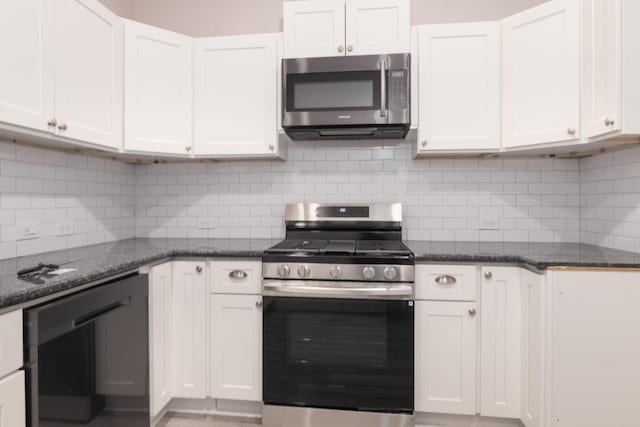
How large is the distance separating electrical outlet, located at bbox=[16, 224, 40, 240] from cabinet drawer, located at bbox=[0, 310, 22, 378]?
3.03ft

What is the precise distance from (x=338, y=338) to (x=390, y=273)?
0.43 meters

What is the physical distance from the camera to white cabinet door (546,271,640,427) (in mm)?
1631

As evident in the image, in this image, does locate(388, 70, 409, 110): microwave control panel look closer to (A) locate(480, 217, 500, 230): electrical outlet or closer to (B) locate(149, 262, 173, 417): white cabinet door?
(A) locate(480, 217, 500, 230): electrical outlet

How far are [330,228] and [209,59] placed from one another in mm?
1323

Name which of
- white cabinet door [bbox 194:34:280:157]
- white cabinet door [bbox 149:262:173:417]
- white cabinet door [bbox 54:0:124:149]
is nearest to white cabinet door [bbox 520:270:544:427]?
white cabinet door [bbox 194:34:280:157]

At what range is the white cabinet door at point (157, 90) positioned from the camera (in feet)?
6.95

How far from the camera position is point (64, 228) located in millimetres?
2105

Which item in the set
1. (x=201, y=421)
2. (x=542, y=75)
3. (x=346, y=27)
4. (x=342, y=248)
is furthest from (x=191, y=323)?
(x=542, y=75)

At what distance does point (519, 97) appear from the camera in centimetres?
207

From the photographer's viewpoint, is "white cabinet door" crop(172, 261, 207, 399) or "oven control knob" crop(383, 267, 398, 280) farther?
"white cabinet door" crop(172, 261, 207, 399)

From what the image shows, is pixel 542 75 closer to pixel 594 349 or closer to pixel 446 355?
pixel 594 349

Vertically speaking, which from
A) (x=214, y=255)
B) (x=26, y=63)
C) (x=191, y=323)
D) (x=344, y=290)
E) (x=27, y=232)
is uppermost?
(x=26, y=63)

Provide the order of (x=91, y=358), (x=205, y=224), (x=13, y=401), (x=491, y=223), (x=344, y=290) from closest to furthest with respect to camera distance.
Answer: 1. (x=13, y=401)
2. (x=91, y=358)
3. (x=344, y=290)
4. (x=491, y=223)
5. (x=205, y=224)

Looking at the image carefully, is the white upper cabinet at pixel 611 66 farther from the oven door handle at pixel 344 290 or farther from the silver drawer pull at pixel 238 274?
the silver drawer pull at pixel 238 274
